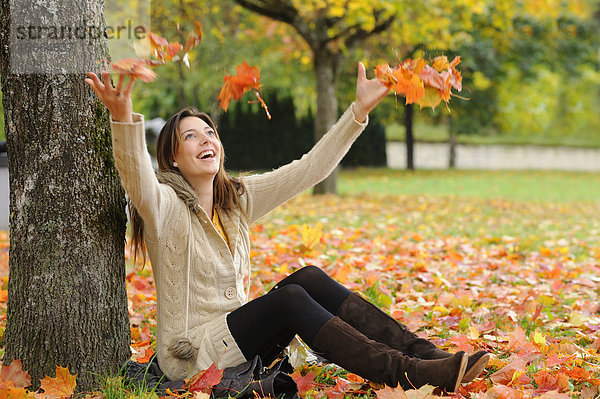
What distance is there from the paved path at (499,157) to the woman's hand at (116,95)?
2114 cm

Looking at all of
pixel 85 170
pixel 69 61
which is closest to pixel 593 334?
pixel 85 170

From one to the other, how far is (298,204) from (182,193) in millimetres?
7262

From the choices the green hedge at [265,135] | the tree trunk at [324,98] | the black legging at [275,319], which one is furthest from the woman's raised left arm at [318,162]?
the green hedge at [265,135]

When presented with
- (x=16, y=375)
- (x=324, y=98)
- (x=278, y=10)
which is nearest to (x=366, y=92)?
(x=16, y=375)

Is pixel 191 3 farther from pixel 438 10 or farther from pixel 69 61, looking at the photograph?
pixel 69 61

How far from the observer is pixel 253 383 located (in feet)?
7.77

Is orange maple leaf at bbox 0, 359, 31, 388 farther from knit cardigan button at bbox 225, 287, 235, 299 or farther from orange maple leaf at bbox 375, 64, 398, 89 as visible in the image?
orange maple leaf at bbox 375, 64, 398, 89

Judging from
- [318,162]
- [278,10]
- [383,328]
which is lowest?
[383,328]

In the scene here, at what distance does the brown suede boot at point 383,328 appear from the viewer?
2422mm

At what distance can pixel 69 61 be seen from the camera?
2.42 meters

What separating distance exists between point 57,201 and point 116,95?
1.91 feet

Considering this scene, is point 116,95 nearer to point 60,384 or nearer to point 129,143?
point 129,143

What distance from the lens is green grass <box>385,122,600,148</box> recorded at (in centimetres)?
2662

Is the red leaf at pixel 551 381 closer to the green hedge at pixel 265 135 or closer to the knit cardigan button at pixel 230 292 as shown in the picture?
the knit cardigan button at pixel 230 292
